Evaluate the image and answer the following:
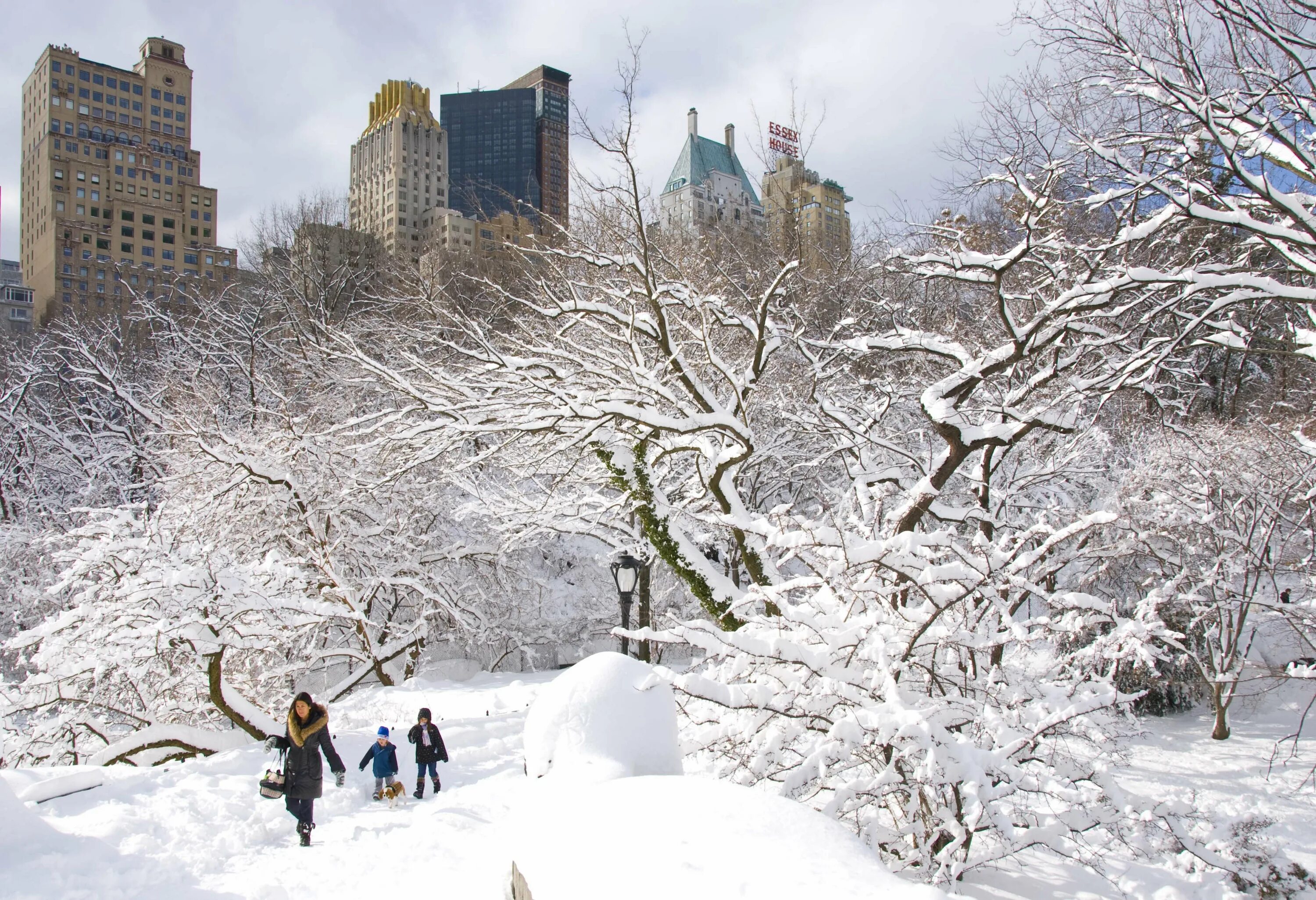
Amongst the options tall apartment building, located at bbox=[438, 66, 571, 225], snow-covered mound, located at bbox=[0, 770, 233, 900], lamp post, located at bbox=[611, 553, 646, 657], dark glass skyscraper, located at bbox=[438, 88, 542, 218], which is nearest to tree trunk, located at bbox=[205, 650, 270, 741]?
snow-covered mound, located at bbox=[0, 770, 233, 900]

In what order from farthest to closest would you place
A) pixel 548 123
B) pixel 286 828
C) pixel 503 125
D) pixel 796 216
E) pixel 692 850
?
pixel 503 125 → pixel 548 123 → pixel 796 216 → pixel 286 828 → pixel 692 850

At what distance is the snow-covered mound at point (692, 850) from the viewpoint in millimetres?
2334

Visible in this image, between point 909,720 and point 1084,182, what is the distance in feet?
21.4

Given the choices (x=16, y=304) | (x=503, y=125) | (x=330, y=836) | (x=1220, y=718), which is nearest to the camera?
(x=330, y=836)

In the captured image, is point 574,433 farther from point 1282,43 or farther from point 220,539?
point 220,539

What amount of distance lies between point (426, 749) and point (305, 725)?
188cm

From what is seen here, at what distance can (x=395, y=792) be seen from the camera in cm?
819

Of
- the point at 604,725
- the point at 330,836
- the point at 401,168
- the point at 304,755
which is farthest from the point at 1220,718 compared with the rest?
the point at 401,168

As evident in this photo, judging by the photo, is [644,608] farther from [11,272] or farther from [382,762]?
[11,272]

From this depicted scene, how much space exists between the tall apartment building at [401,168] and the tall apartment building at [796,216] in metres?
82.7

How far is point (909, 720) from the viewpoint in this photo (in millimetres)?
3871

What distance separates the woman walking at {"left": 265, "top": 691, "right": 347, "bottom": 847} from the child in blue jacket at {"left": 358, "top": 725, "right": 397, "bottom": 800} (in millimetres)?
1092

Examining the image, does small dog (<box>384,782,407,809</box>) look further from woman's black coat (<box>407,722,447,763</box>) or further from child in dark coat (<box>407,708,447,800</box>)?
woman's black coat (<box>407,722,447,763</box>)

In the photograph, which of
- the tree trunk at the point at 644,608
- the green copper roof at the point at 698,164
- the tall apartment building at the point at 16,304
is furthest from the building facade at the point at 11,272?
the tree trunk at the point at 644,608
